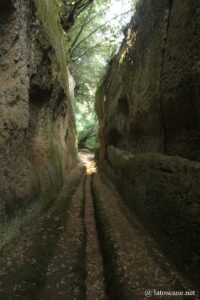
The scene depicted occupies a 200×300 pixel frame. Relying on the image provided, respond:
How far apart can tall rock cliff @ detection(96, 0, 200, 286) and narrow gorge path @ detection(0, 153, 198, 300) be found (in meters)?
0.36

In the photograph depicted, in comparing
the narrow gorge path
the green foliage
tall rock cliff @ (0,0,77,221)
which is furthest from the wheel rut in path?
the green foliage

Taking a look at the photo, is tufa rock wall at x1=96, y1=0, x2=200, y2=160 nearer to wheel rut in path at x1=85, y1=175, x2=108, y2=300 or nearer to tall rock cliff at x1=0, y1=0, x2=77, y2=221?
wheel rut in path at x1=85, y1=175, x2=108, y2=300

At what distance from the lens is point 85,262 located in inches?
185

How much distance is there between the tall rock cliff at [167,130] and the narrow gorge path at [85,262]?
1.18ft

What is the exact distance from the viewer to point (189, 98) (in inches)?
225

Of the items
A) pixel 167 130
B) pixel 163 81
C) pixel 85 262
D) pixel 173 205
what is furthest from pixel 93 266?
pixel 163 81

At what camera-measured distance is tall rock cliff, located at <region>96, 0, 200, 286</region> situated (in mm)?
4492

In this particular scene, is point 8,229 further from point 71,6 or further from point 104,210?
point 71,6

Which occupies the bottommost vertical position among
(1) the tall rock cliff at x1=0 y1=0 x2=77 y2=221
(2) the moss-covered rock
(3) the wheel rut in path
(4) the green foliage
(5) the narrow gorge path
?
(3) the wheel rut in path

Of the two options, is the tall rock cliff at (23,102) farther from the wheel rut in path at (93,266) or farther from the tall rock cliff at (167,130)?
the tall rock cliff at (167,130)

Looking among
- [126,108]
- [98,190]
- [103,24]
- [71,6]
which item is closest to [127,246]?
[98,190]

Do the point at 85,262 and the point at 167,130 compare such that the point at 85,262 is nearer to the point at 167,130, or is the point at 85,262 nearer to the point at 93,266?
the point at 93,266

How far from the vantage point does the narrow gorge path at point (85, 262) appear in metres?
3.73

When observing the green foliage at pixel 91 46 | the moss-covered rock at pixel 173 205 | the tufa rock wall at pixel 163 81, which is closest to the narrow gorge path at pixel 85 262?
the moss-covered rock at pixel 173 205
